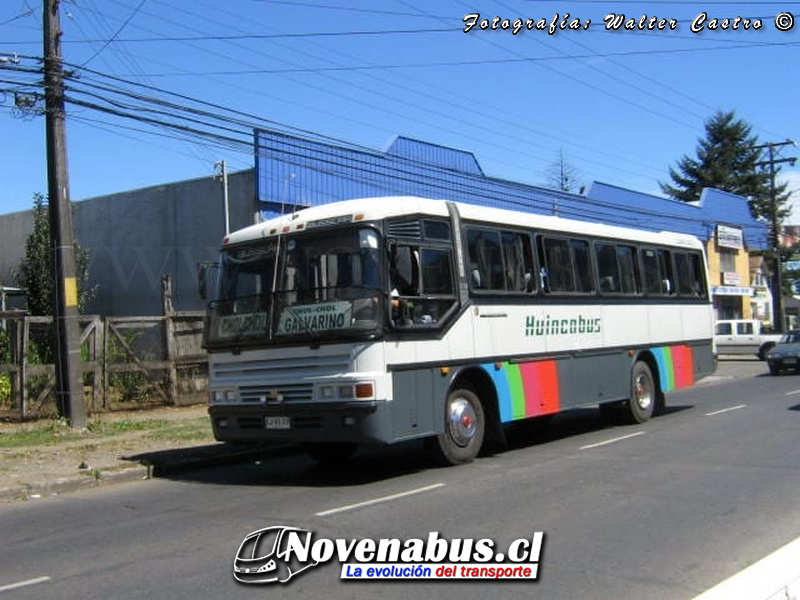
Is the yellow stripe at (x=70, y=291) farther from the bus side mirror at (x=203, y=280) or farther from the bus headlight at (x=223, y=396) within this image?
the bus headlight at (x=223, y=396)

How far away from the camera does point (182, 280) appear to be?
24125 mm

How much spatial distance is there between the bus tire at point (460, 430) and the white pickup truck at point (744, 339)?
1084 inches

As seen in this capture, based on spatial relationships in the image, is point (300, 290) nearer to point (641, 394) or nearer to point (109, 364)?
point (641, 394)

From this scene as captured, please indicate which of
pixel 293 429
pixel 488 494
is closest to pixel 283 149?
pixel 293 429

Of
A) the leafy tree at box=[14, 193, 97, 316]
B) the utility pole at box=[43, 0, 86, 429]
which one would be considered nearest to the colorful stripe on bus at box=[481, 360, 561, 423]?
the utility pole at box=[43, 0, 86, 429]

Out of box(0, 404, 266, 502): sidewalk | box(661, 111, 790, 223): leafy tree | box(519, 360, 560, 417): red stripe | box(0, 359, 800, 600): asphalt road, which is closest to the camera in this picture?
box(0, 359, 800, 600): asphalt road

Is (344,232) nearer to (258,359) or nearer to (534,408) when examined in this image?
(258,359)

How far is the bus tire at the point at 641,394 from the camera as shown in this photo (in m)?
14.5

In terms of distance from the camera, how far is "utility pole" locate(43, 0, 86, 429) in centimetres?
1398

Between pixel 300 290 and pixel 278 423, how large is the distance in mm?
1562

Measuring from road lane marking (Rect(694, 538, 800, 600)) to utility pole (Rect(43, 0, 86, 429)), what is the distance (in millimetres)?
11599

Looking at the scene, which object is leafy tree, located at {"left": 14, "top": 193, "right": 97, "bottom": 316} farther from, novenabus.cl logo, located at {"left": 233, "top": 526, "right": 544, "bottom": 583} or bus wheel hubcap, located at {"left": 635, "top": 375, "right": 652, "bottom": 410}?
novenabus.cl logo, located at {"left": 233, "top": 526, "right": 544, "bottom": 583}

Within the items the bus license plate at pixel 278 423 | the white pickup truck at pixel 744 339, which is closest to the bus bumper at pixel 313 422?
the bus license plate at pixel 278 423

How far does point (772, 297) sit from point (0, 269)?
4994 cm
